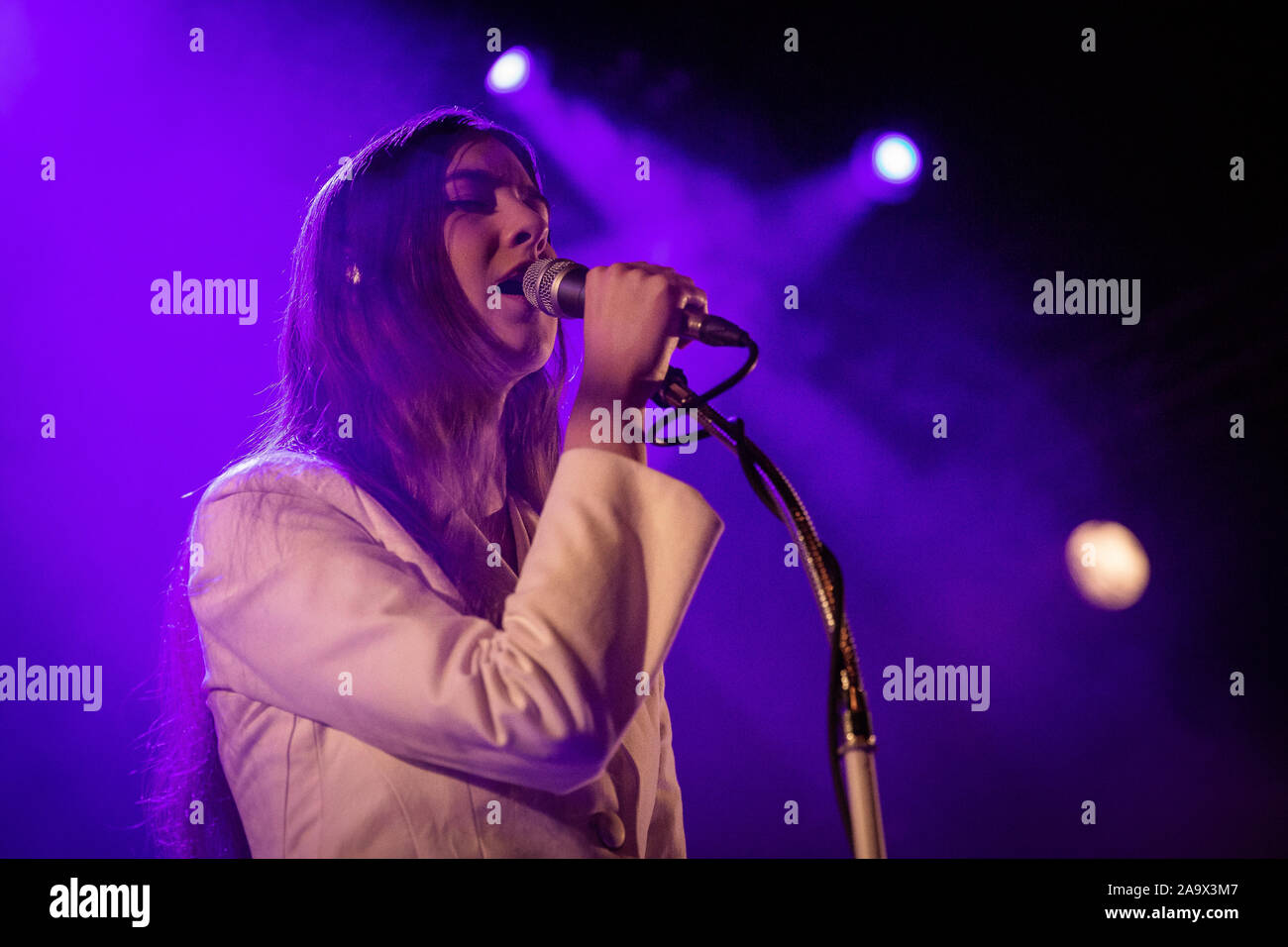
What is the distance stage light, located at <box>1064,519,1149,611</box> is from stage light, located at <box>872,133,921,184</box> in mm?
731

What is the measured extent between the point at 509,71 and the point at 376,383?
28.1 inches

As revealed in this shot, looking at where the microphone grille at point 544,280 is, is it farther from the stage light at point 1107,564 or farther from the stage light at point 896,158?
the stage light at point 1107,564

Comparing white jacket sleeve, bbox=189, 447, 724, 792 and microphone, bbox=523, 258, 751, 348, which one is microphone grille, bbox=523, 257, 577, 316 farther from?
white jacket sleeve, bbox=189, 447, 724, 792

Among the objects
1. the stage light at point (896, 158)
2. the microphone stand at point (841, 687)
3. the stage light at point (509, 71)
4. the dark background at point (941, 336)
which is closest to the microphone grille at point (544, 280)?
the microphone stand at point (841, 687)

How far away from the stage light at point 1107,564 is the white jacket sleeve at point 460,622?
3.05 feet

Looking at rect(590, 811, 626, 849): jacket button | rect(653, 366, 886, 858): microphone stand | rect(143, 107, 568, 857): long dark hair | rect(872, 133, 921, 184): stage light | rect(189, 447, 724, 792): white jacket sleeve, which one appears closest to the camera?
rect(653, 366, 886, 858): microphone stand

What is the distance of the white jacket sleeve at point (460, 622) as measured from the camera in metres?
1.11

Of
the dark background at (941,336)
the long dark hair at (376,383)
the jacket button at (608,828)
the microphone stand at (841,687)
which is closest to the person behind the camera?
the microphone stand at (841,687)

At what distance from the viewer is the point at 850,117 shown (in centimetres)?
181

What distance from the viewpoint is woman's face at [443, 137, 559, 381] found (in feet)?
4.51

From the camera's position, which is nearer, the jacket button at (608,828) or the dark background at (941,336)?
the jacket button at (608,828)

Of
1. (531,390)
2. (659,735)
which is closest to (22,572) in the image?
(531,390)

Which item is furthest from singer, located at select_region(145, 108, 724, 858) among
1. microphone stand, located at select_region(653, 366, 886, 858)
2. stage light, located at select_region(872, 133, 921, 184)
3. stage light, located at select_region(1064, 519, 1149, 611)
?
stage light, located at select_region(1064, 519, 1149, 611)
